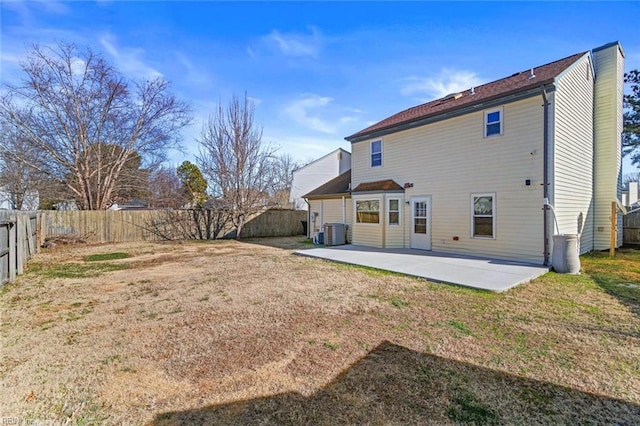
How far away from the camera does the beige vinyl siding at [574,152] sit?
838cm

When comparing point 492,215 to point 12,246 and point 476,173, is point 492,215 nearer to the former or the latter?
point 476,173

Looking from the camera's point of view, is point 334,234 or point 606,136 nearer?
point 606,136

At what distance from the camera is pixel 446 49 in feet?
34.0

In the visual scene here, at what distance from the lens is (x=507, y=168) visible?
8859mm

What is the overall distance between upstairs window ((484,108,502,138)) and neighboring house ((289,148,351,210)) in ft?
51.4

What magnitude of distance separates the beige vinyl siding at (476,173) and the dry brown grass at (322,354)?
2578 mm

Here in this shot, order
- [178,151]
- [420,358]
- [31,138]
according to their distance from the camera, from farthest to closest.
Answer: [178,151]
[31,138]
[420,358]

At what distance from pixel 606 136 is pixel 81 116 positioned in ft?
80.5

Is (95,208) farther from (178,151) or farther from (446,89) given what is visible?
(446,89)

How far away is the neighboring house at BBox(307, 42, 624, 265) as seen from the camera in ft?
27.3

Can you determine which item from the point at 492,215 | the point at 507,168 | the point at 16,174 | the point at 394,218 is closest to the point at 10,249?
the point at 394,218

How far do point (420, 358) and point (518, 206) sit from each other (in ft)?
23.9

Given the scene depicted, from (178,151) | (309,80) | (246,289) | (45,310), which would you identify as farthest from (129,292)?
(178,151)

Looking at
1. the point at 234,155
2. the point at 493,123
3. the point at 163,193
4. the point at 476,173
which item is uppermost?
the point at 234,155
